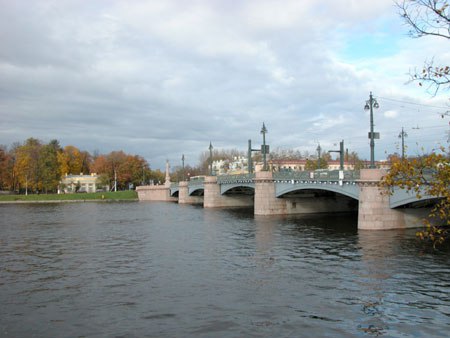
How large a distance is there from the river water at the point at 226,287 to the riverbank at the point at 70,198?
66.2 meters

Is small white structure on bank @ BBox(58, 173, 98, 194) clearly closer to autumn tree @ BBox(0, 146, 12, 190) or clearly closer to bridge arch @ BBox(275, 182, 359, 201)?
autumn tree @ BBox(0, 146, 12, 190)

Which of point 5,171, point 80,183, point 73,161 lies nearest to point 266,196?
point 5,171

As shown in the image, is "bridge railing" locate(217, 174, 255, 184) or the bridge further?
"bridge railing" locate(217, 174, 255, 184)

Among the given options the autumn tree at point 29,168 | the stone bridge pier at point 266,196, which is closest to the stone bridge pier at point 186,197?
the stone bridge pier at point 266,196

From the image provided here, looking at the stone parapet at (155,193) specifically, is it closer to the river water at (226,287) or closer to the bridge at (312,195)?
the bridge at (312,195)

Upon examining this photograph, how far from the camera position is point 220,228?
1353 inches

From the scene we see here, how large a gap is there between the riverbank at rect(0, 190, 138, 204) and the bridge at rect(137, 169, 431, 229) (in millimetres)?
18686

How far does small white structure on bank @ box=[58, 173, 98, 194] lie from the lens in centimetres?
11606

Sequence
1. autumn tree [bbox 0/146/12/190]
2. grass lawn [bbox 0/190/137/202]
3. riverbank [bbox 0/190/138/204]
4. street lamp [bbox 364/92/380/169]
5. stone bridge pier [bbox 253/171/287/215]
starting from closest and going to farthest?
1. street lamp [bbox 364/92/380/169]
2. stone bridge pier [bbox 253/171/287/215]
3. riverbank [bbox 0/190/138/204]
4. grass lawn [bbox 0/190/137/202]
5. autumn tree [bbox 0/146/12/190]

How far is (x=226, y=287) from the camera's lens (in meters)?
15.3

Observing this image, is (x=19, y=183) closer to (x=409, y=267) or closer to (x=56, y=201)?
(x=56, y=201)

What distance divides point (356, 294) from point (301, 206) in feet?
107

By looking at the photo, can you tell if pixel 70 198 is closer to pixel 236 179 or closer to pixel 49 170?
pixel 49 170

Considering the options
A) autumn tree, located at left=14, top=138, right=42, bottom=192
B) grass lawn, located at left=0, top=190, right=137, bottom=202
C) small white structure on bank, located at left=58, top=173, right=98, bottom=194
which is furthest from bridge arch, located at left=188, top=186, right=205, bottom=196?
small white structure on bank, located at left=58, top=173, right=98, bottom=194
